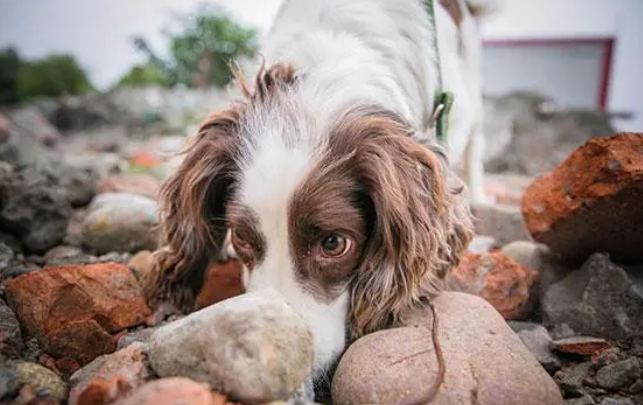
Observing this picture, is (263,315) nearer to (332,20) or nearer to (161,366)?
(161,366)

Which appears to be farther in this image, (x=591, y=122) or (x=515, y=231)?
(x=591, y=122)

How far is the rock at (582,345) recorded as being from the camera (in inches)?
69.7

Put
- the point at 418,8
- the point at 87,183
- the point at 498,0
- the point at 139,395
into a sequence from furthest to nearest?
the point at 498,0 → the point at 87,183 → the point at 418,8 → the point at 139,395

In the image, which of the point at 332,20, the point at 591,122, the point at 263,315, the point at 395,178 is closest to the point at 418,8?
the point at 332,20

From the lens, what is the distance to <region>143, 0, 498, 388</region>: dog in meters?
1.76

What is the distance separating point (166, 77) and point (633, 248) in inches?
400

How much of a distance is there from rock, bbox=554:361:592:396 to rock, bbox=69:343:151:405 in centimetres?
116

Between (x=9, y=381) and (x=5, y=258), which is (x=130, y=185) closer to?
(x=5, y=258)

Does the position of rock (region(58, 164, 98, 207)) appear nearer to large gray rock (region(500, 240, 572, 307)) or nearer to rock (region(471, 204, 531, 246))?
rock (region(471, 204, 531, 246))

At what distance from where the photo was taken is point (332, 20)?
2436mm

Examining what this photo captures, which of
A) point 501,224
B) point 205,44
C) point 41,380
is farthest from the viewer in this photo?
point 205,44

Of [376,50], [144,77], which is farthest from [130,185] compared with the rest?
[144,77]

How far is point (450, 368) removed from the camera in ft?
4.84

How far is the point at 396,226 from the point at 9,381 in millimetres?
1171
